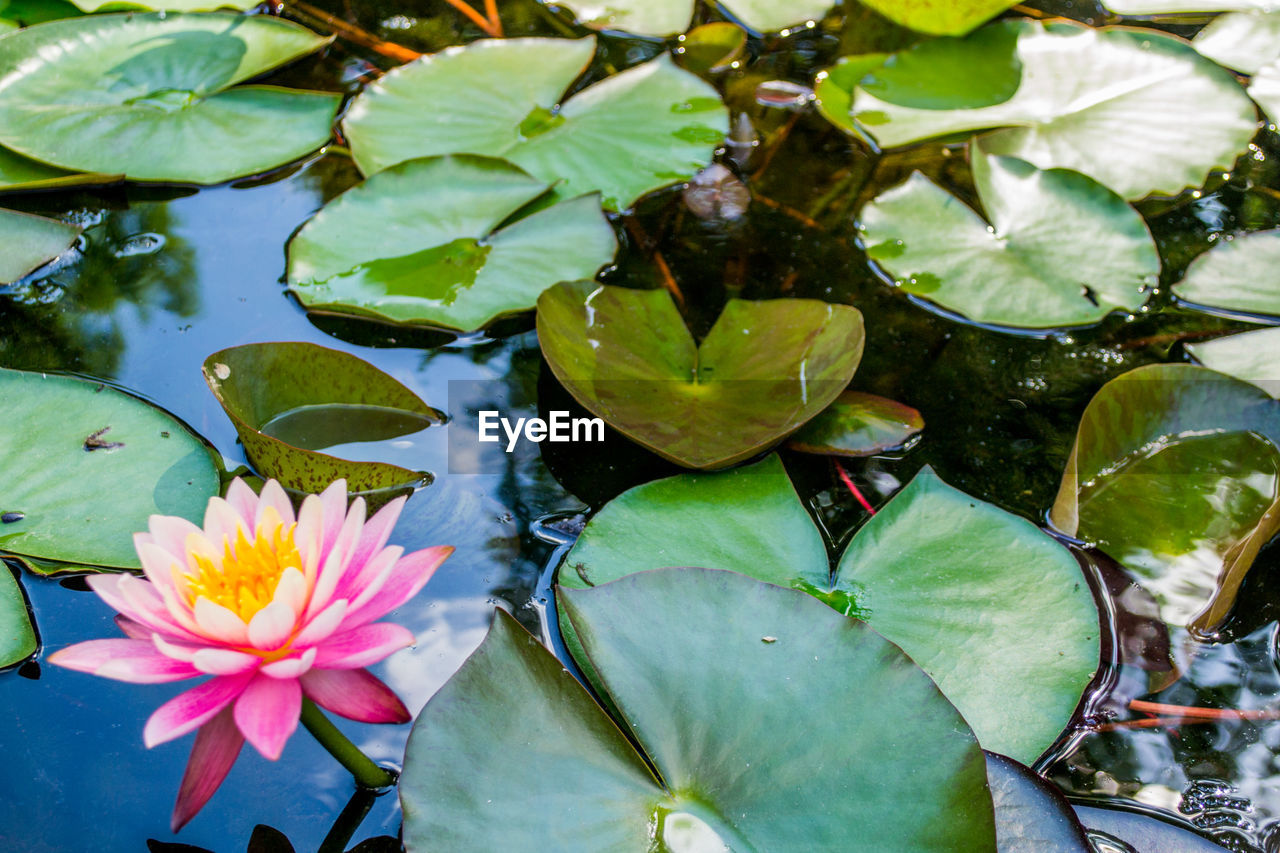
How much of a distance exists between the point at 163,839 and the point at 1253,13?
3037 mm

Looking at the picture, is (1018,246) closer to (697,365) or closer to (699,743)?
(697,365)

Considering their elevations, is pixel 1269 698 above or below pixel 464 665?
below

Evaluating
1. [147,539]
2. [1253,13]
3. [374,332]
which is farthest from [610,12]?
[147,539]

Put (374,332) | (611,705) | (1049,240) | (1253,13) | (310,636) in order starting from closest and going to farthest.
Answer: (310,636) < (611,705) < (374,332) < (1049,240) < (1253,13)

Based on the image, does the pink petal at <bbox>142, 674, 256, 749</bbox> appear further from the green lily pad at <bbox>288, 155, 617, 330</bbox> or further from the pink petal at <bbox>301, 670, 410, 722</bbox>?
the green lily pad at <bbox>288, 155, 617, 330</bbox>

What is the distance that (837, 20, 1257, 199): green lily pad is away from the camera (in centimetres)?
196

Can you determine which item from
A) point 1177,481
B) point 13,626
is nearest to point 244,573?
point 13,626

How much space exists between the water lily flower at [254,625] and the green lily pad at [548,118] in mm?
1110

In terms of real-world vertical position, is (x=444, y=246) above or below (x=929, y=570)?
above

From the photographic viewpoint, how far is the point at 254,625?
0.81 metres

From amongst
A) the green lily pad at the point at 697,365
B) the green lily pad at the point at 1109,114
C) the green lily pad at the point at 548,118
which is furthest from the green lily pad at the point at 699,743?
the green lily pad at the point at 1109,114

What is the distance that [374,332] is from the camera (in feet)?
5.25

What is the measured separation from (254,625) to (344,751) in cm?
23

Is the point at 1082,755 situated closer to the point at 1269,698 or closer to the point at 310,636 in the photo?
the point at 1269,698
